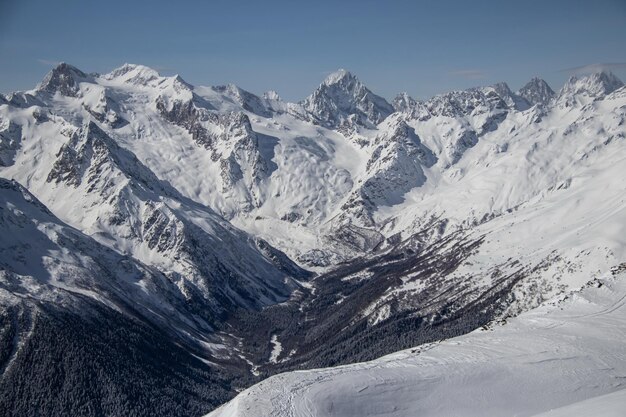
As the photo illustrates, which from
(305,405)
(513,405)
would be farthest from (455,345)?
(305,405)

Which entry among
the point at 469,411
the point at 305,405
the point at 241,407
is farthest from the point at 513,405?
the point at 241,407

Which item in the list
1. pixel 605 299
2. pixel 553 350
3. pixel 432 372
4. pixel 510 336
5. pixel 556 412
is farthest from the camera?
pixel 605 299

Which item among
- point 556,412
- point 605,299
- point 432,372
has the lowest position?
point 556,412

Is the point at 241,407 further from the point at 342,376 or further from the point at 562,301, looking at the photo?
the point at 562,301

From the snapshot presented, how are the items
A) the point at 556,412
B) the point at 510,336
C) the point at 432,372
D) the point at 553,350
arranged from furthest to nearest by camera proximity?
the point at 510,336, the point at 553,350, the point at 432,372, the point at 556,412

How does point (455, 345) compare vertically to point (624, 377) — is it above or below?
above

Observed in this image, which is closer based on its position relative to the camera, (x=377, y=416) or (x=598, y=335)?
(x=377, y=416)
